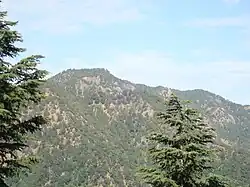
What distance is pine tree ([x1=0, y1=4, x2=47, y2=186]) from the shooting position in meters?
11.7

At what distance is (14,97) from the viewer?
1158 centimetres

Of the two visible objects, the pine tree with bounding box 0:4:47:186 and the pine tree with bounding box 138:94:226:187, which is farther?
the pine tree with bounding box 138:94:226:187

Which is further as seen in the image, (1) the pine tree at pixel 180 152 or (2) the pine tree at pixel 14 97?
(1) the pine tree at pixel 180 152

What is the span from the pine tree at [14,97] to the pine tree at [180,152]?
4.46 m

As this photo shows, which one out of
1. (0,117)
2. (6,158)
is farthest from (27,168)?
(0,117)

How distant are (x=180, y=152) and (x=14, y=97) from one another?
237 inches

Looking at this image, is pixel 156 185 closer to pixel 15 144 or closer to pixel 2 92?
pixel 15 144

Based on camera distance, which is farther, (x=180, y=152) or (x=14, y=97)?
(x=180, y=152)

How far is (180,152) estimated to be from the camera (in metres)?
14.6

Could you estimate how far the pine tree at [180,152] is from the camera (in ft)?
48.2

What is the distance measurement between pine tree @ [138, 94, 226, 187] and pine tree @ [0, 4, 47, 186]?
14.6ft

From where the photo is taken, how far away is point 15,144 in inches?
487

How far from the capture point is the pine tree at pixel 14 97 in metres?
11.7

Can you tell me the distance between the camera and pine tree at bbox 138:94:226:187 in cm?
1468
